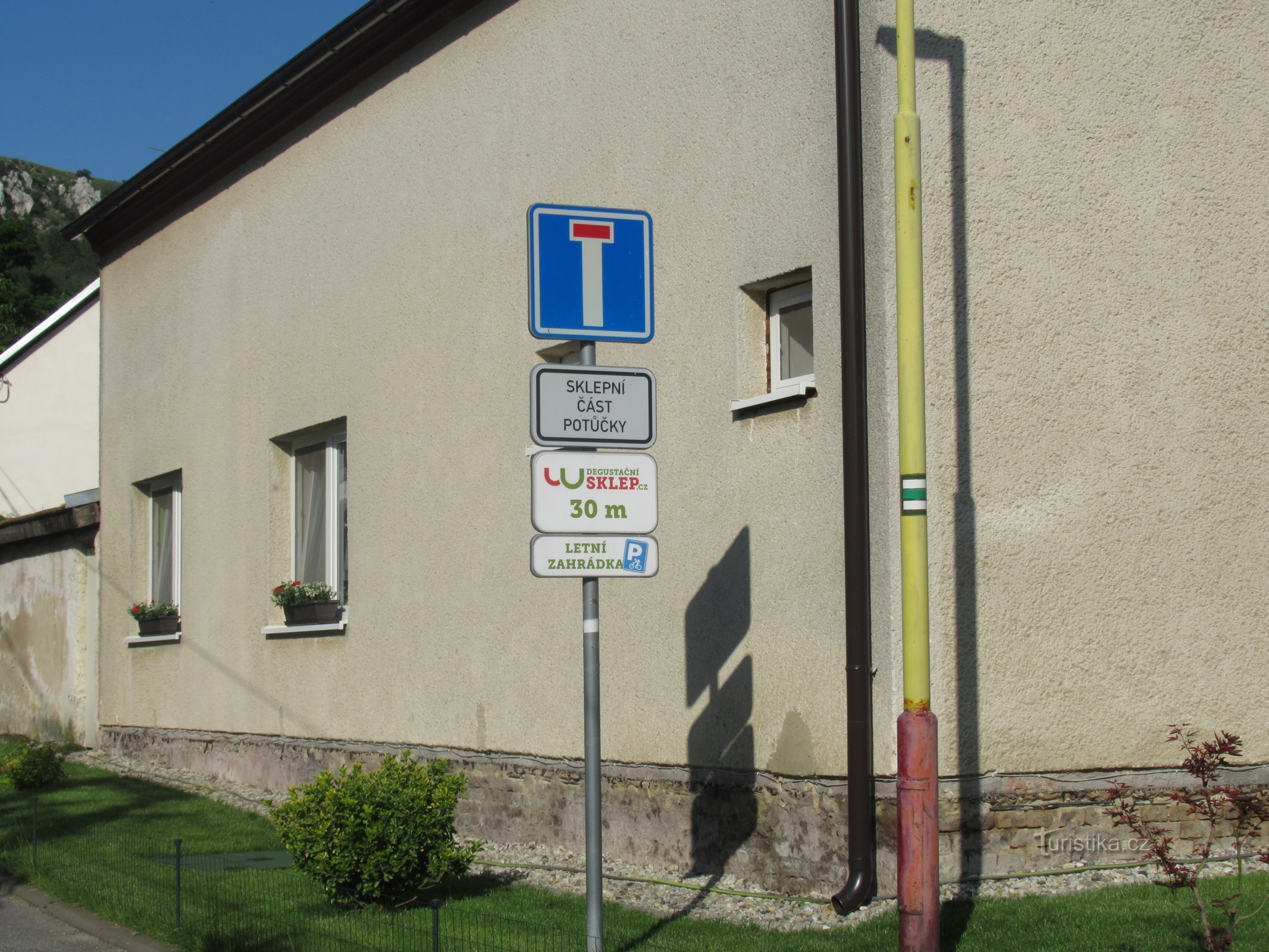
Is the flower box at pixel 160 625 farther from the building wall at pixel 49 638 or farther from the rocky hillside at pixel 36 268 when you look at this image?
the rocky hillside at pixel 36 268

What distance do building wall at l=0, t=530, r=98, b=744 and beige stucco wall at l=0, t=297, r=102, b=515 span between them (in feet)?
27.7

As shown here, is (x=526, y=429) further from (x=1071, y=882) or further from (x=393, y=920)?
(x=1071, y=882)

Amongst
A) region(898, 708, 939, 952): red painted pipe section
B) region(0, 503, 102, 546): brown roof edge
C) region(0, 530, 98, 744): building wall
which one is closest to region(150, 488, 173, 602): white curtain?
region(0, 503, 102, 546): brown roof edge

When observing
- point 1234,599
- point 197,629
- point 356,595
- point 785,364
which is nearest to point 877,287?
point 785,364

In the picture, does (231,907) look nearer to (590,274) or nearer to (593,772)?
(593,772)

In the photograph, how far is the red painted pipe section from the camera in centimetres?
526

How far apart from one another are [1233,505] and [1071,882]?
7.55ft

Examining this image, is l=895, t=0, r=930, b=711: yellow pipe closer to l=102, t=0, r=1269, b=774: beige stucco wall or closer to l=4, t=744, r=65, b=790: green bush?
l=102, t=0, r=1269, b=774: beige stucco wall

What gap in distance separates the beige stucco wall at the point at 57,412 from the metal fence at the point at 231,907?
18.2 m

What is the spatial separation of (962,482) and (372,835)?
331 cm

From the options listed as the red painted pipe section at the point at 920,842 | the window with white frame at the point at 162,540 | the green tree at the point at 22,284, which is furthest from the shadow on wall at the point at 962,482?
the green tree at the point at 22,284

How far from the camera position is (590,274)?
5.09 m

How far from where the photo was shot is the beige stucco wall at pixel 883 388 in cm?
675

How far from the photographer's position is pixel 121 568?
1559 cm
